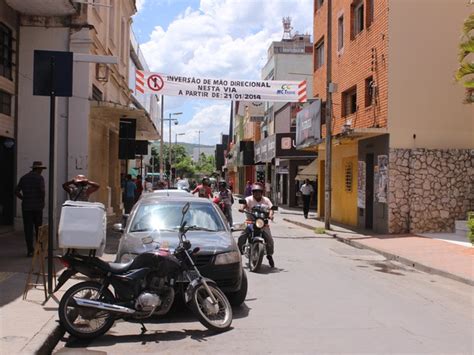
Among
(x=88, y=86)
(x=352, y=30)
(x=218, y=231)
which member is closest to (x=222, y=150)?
(x=352, y=30)

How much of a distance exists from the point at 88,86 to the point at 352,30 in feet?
37.2

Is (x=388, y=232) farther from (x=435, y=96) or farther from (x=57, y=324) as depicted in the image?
(x=57, y=324)

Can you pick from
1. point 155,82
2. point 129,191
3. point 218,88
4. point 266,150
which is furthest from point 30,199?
point 266,150

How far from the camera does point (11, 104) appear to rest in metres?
15.2

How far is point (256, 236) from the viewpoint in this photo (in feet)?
37.0

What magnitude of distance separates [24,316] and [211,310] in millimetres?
2234

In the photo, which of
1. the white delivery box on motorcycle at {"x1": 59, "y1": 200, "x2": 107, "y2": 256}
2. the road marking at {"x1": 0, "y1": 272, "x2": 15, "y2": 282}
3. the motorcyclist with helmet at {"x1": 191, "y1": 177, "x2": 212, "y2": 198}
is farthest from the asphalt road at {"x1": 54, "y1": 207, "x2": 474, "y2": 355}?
the motorcyclist with helmet at {"x1": 191, "y1": 177, "x2": 212, "y2": 198}

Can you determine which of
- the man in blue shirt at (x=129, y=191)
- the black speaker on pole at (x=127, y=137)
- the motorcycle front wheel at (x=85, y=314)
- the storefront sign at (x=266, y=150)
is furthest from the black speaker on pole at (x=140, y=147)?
the storefront sign at (x=266, y=150)

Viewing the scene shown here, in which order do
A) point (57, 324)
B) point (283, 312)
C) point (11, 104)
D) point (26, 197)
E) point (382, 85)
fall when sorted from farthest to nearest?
point (382, 85), point (11, 104), point (26, 197), point (283, 312), point (57, 324)

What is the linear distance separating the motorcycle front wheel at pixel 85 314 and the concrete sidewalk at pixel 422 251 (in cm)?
690

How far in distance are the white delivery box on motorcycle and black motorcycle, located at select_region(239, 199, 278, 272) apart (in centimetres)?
449

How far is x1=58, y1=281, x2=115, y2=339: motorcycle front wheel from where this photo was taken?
6.22 m

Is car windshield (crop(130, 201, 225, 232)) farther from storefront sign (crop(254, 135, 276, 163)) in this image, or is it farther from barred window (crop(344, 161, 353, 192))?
storefront sign (crop(254, 135, 276, 163))

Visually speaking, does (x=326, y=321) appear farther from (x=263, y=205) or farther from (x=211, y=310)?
(x=263, y=205)
